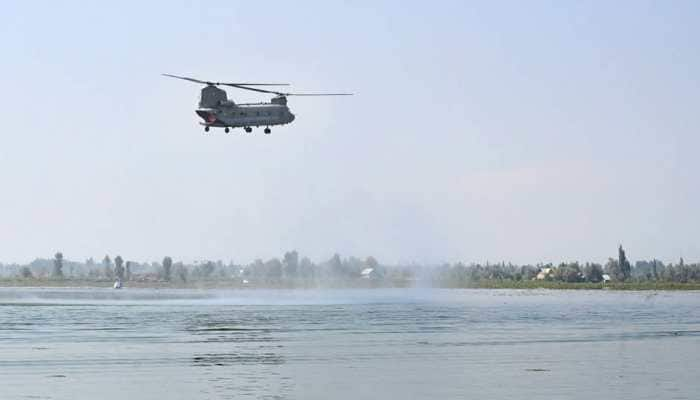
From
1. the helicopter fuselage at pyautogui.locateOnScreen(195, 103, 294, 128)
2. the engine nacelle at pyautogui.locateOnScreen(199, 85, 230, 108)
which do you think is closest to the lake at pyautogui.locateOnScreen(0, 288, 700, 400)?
the helicopter fuselage at pyautogui.locateOnScreen(195, 103, 294, 128)

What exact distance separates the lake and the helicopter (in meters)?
20.0

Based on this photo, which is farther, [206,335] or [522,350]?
[206,335]

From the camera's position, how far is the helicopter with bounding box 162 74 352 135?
12275cm

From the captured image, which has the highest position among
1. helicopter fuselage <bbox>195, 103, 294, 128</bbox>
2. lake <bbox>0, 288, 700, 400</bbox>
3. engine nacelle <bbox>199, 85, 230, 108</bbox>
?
engine nacelle <bbox>199, 85, 230, 108</bbox>

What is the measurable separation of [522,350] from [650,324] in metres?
32.3

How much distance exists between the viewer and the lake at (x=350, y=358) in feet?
180

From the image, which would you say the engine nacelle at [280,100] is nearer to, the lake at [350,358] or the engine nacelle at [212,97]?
the engine nacelle at [212,97]

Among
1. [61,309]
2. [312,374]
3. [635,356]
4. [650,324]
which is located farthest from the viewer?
[61,309]

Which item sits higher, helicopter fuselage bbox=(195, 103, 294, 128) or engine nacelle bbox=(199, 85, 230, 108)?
engine nacelle bbox=(199, 85, 230, 108)

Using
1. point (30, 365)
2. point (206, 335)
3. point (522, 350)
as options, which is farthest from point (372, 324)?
point (30, 365)

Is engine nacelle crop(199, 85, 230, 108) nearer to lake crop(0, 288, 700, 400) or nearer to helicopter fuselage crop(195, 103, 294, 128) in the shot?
helicopter fuselage crop(195, 103, 294, 128)

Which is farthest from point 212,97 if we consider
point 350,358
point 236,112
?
point 350,358

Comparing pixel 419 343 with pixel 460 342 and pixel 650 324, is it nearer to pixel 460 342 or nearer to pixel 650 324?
pixel 460 342

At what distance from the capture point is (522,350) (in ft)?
243
